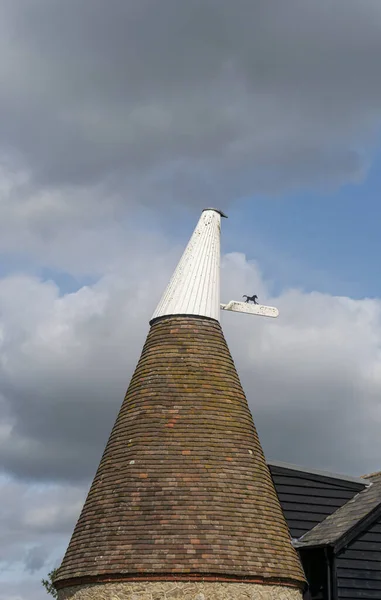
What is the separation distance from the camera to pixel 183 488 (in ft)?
41.4

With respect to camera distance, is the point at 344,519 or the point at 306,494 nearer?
the point at 344,519

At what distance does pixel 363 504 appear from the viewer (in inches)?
601

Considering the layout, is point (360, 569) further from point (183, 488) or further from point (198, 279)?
point (198, 279)

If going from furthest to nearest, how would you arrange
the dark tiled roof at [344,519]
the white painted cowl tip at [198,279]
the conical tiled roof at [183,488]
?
1. the white painted cowl tip at [198,279]
2. the dark tiled roof at [344,519]
3. the conical tiled roof at [183,488]

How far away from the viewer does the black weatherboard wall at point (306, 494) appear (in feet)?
50.5

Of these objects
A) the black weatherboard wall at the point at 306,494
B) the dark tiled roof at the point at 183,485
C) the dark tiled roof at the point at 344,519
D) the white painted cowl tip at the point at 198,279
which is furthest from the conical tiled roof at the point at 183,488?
the black weatherboard wall at the point at 306,494

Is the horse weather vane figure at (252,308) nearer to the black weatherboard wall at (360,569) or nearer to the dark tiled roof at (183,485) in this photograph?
the dark tiled roof at (183,485)

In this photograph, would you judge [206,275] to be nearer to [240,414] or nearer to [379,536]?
[240,414]

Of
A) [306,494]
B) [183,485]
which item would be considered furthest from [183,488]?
[306,494]

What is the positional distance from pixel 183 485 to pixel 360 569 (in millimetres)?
3533

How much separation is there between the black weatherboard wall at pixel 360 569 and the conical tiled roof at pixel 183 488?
1.14m

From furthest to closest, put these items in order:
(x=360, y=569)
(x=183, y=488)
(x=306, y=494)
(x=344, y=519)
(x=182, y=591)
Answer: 1. (x=306, y=494)
2. (x=344, y=519)
3. (x=360, y=569)
4. (x=183, y=488)
5. (x=182, y=591)

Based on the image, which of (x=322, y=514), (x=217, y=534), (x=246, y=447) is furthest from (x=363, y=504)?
(x=217, y=534)

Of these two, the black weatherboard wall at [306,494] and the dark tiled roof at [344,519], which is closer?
the dark tiled roof at [344,519]
